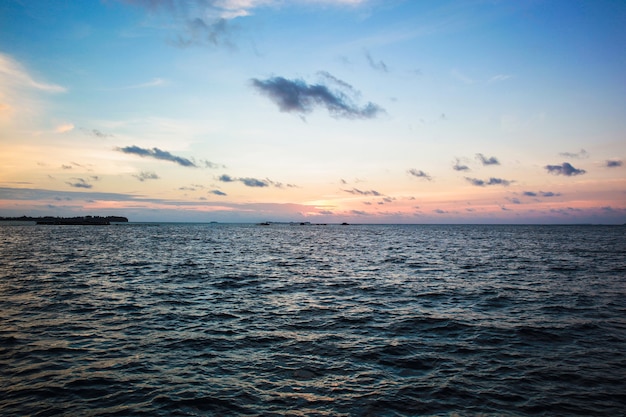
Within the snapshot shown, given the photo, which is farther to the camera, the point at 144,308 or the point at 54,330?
the point at 144,308

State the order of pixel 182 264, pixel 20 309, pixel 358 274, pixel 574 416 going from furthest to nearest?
pixel 182 264
pixel 358 274
pixel 20 309
pixel 574 416

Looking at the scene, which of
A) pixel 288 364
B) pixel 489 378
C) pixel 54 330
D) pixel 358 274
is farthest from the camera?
pixel 358 274

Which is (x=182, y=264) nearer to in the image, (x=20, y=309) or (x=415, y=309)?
(x=20, y=309)

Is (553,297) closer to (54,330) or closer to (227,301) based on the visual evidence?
(227,301)

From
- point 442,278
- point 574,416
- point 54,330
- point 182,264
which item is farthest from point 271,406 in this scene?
point 182,264

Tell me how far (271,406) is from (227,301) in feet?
53.4

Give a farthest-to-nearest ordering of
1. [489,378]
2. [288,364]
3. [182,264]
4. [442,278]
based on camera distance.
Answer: [182,264] < [442,278] < [288,364] < [489,378]

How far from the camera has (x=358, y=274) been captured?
43062 millimetres

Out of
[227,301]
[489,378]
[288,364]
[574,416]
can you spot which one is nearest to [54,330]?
[227,301]

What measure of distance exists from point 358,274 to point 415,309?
17930 millimetres

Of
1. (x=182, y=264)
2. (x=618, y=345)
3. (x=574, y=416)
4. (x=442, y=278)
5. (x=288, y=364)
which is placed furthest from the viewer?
(x=182, y=264)

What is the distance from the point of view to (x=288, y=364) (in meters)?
15.3

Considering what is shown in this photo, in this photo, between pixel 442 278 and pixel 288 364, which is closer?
pixel 288 364

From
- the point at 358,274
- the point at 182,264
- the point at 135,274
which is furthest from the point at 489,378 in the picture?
the point at 182,264
